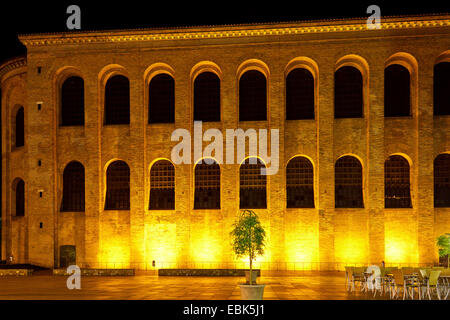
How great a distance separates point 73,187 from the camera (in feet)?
88.1

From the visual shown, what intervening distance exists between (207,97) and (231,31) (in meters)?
4.43

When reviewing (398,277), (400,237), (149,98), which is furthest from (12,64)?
(400,237)

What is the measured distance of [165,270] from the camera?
2298 cm

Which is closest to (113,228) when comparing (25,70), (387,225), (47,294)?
(47,294)

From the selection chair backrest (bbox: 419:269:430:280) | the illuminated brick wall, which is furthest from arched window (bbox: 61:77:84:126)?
chair backrest (bbox: 419:269:430:280)

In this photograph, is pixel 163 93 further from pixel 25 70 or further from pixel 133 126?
pixel 25 70

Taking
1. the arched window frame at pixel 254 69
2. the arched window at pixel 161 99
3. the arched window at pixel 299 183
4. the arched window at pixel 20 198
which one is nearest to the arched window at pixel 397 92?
the arched window at pixel 299 183

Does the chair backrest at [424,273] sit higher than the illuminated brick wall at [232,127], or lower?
lower

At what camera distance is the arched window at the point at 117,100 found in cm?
2708

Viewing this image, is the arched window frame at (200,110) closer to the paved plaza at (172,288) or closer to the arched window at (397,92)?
the paved plaza at (172,288)

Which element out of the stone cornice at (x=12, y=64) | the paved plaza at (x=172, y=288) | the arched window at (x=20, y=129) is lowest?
the paved plaza at (x=172, y=288)

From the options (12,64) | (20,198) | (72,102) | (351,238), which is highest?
(12,64)

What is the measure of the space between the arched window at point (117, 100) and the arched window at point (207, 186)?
615 cm

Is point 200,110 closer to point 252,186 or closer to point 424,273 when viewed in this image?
point 252,186
